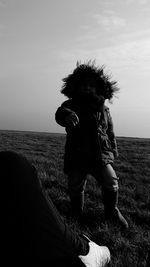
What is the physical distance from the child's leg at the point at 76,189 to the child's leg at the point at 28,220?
2820mm

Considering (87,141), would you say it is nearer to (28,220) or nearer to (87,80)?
(87,80)

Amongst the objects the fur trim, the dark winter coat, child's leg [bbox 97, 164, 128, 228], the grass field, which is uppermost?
the fur trim

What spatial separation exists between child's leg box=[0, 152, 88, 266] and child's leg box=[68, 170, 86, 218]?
9.25 ft

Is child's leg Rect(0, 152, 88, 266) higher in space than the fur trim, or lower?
lower

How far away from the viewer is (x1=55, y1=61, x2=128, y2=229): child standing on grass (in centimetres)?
545

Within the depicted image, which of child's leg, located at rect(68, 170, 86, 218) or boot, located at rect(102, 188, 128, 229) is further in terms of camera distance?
child's leg, located at rect(68, 170, 86, 218)

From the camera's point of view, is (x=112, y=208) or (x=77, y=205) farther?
(x=77, y=205)

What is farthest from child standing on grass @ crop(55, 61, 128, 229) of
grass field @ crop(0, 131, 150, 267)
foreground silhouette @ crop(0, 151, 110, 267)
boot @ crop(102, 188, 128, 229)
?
foreground silhouette @ crop(0, 151, 110, 267)

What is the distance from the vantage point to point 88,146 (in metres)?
5.50

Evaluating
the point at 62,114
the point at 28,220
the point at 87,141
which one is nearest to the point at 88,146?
the point at 87,141

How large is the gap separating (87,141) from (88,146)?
0.26 ft

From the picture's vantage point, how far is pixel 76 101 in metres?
5.71

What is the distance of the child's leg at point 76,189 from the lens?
5.59 m

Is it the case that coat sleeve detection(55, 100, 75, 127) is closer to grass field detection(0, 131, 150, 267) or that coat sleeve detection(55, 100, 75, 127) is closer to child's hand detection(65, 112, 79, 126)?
child's hand detection(65, 112, 79, 126)
